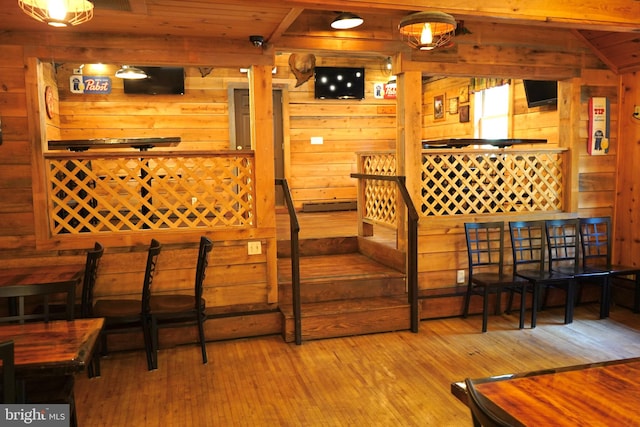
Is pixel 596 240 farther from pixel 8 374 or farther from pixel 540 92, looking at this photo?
pixel 8 374

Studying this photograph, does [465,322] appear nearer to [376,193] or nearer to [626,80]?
[376,193]

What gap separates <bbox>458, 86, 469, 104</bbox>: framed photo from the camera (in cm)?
716

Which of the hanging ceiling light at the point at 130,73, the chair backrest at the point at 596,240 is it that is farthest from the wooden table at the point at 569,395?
the hanging ceiling light at the point at 130,73

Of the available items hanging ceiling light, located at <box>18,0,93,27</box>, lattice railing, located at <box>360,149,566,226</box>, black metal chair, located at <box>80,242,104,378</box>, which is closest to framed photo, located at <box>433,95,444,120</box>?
lattice railing, located at <box>360,149,566,226</box>

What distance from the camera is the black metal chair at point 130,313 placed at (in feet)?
11.2

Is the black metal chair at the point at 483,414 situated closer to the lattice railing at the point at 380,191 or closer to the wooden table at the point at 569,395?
the wooden table at the point at 569,395

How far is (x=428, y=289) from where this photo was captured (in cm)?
463

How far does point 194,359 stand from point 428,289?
82.7 inches

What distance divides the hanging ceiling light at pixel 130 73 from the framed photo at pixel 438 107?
422 cm

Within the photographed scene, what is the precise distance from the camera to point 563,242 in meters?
4.97

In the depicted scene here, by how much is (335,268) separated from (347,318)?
2.70 feet

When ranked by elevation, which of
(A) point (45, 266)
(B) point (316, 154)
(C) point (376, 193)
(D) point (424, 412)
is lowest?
(D) point (424, 412)

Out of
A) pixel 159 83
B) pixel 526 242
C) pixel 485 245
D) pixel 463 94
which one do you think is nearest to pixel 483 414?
pixel 485 245

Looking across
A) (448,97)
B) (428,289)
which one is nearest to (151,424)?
(428,289)
